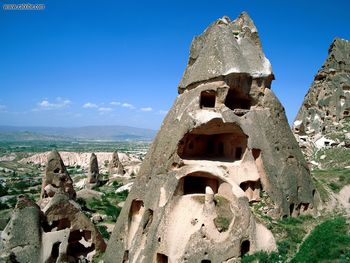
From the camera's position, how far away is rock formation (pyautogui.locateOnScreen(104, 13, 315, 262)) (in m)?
13.0

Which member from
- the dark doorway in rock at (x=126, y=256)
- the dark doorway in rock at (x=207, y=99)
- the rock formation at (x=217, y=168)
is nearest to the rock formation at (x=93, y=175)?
the rock formation at (x=217, y=168)

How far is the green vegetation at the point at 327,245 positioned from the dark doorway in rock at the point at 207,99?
25.1ft

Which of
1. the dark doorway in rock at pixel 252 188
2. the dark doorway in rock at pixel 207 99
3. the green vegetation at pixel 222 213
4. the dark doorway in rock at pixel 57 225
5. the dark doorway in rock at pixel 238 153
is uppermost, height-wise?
the dark doorway in rock at pixel 207 99

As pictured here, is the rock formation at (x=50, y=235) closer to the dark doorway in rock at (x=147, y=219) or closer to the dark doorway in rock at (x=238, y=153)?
the dark doorway in rock at (x=147, y=219)

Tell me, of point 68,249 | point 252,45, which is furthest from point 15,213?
point 252,45

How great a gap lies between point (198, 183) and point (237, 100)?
505 cm

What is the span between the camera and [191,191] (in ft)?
53.0

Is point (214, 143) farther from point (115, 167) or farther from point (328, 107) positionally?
point (115, 167)

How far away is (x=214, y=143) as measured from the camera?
60.5 feet

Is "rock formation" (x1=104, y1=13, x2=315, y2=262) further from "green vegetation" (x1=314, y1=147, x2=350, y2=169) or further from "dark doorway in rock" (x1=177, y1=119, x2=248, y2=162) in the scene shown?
"green vegetation" (x1=314, y1=147, x2=350, y2=169)

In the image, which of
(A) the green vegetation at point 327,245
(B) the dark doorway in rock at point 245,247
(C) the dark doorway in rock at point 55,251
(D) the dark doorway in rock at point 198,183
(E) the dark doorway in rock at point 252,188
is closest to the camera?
(A) the green vegetation at point 327,245

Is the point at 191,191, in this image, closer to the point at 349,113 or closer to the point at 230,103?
the point at 230,103

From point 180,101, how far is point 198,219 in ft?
20.6

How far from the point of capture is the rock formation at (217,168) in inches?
513
